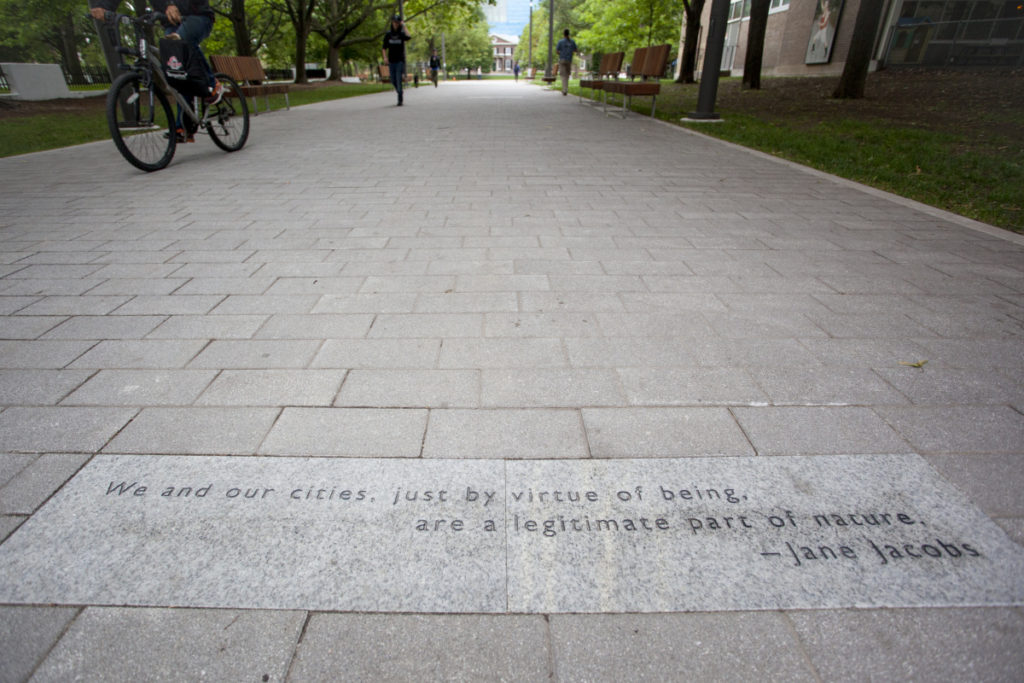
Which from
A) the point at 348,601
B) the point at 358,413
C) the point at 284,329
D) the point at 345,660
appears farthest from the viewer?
the point at 284,329

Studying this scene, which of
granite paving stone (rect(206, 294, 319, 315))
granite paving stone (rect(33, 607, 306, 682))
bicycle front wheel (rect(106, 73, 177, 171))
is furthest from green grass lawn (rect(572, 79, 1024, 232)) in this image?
bicycle front wheel (rect(106, 73, 177, 171))

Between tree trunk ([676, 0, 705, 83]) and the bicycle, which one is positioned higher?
tree trunk ([676, 0, 705, 83])

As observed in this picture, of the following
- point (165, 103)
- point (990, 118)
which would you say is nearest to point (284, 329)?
point (165, 103)

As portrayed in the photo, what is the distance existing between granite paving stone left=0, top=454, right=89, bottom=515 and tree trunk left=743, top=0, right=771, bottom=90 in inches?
908

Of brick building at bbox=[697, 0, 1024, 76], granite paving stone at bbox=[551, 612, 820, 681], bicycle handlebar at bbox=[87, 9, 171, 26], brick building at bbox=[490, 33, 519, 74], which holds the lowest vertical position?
granite paving stone at bbox=[551, 612, 820, 681]

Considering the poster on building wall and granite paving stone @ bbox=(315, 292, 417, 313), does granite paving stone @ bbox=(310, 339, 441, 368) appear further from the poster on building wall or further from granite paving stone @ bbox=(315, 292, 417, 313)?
the poster on building wall

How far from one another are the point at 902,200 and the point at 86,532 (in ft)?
25.0

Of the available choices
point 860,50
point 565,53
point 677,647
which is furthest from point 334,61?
point 677,647

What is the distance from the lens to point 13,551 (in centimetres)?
177

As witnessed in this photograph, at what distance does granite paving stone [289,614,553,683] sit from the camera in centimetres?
140

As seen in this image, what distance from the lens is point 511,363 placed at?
2828 millimetres

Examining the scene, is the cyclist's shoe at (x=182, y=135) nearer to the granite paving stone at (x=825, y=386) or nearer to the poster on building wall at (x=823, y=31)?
the granite paving stone at (x=825, y=386)

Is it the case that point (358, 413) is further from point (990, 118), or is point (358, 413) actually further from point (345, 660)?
point (990, 118)

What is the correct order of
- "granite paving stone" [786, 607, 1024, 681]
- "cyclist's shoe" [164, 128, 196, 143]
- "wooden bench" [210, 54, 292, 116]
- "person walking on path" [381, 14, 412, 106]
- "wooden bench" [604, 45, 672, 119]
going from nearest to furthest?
"granite paving stone" [786, 607, 1024, 681] → "cyclist's shoe" [164, 128, 196, 143] → "wooden bench" [604, 45, 672, 119] → "wooden bench" [210, 54, 292, 116] → "person walking on path" [381, 14, 412, 106]
